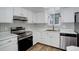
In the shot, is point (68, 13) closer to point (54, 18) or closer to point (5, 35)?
point (54, 18)

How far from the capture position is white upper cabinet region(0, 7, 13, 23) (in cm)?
108

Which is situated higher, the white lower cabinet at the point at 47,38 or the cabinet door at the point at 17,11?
the cabinet door at the point at 17,11

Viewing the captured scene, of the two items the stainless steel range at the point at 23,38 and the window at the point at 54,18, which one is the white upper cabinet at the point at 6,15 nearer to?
the stainless steel range at the point at 23,38

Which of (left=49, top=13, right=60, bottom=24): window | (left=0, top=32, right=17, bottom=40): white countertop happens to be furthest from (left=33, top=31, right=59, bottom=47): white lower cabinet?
(left=0, top=32, right=17, bottom=40): white countertop

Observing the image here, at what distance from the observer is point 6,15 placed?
1099 millimetres

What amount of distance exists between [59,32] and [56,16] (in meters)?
0.23

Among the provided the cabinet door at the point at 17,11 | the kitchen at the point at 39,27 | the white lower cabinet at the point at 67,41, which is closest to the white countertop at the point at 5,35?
the kitchen at the point at 39,27

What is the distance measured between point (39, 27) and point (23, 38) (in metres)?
0.28

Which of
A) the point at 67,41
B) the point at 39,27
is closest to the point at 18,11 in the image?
the point at 39,27

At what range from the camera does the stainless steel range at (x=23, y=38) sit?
1118mm
